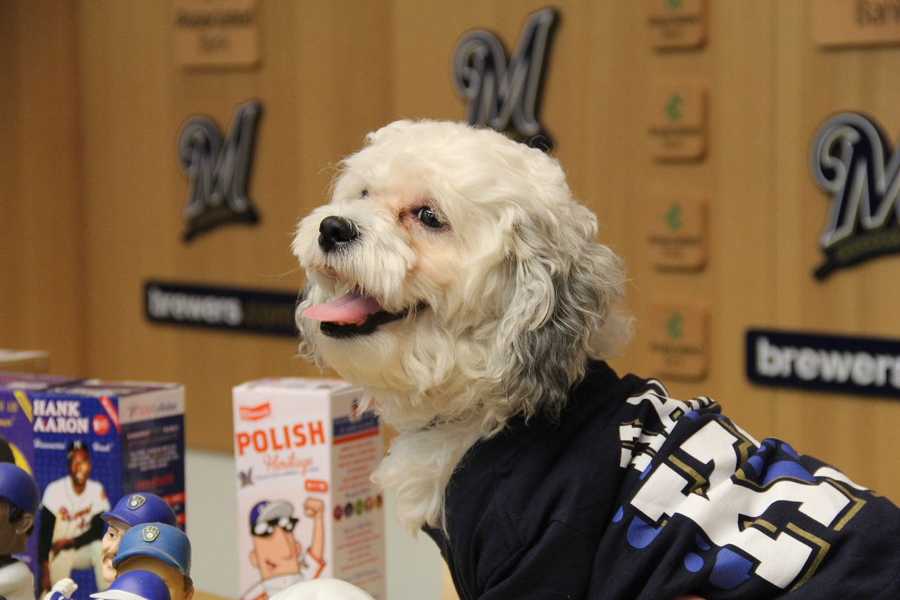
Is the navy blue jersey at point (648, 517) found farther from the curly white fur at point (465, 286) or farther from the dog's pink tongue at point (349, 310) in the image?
the dog's pink tongue at point (349, 310)

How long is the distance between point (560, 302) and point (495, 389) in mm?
127

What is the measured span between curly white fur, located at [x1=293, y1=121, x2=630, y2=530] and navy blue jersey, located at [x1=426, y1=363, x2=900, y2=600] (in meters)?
0.06

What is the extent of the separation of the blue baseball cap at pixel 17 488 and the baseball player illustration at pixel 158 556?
8.5 inches

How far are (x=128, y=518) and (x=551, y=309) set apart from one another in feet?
1.67

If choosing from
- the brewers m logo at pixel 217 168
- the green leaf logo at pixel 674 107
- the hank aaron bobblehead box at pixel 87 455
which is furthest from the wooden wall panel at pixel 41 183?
the hank aaron bobblehead box at pixel 87 455

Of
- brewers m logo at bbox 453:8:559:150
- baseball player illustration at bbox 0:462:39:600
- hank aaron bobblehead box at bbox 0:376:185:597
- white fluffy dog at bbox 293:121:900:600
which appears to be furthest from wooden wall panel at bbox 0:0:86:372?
baseball player illustration at bbox 0:462:39:600

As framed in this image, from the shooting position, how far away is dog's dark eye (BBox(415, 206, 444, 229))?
5.00 feet

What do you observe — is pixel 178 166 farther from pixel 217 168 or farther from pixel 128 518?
pixel 128 518

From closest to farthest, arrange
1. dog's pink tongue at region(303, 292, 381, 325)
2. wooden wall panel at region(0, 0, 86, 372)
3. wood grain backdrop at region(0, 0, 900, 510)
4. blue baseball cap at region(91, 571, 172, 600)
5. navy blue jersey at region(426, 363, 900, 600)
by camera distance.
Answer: blue baseball cap at region(91, 571, 172, 600) → navy blue jersey at region(426, 363, 900, 600) → dog's pink tongue at region(303, 292, 381, 325) → wood grain backdrop at region(0, 0, 900, 510) → wooden wall panel at region(0, 0, 86, 372)

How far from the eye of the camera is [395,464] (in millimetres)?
1602

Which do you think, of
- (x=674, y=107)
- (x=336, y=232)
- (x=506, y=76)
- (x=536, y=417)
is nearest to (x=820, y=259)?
(x=674, y=107)

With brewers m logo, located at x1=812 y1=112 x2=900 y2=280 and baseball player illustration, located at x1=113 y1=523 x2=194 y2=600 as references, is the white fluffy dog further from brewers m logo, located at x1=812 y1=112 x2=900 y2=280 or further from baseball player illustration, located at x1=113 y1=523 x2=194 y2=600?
brewers m logo, located at x1=812 y1=112 x2=900 y2=280

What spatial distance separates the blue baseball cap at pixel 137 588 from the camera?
43.6 inches

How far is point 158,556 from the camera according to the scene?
116 centimetres
